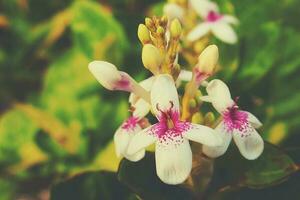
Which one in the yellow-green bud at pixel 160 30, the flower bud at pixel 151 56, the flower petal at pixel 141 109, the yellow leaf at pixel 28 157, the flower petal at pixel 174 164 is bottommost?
the flower petal at pixel 174 164

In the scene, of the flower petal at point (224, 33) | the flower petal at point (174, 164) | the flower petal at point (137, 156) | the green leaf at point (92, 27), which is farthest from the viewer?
the green leaf at point (92, 27)

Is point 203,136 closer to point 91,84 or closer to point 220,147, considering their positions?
point 220,147

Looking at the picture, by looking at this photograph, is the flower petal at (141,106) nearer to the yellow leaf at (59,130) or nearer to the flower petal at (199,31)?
the flower petal at (199,31)

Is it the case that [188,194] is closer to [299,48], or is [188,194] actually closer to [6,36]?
[299,48]

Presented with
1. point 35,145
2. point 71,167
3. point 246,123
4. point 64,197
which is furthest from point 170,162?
point 35,145

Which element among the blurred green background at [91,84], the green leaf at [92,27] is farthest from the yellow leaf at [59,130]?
the green leaf at [92,27]

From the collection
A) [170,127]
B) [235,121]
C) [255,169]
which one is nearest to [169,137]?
[170,127]
